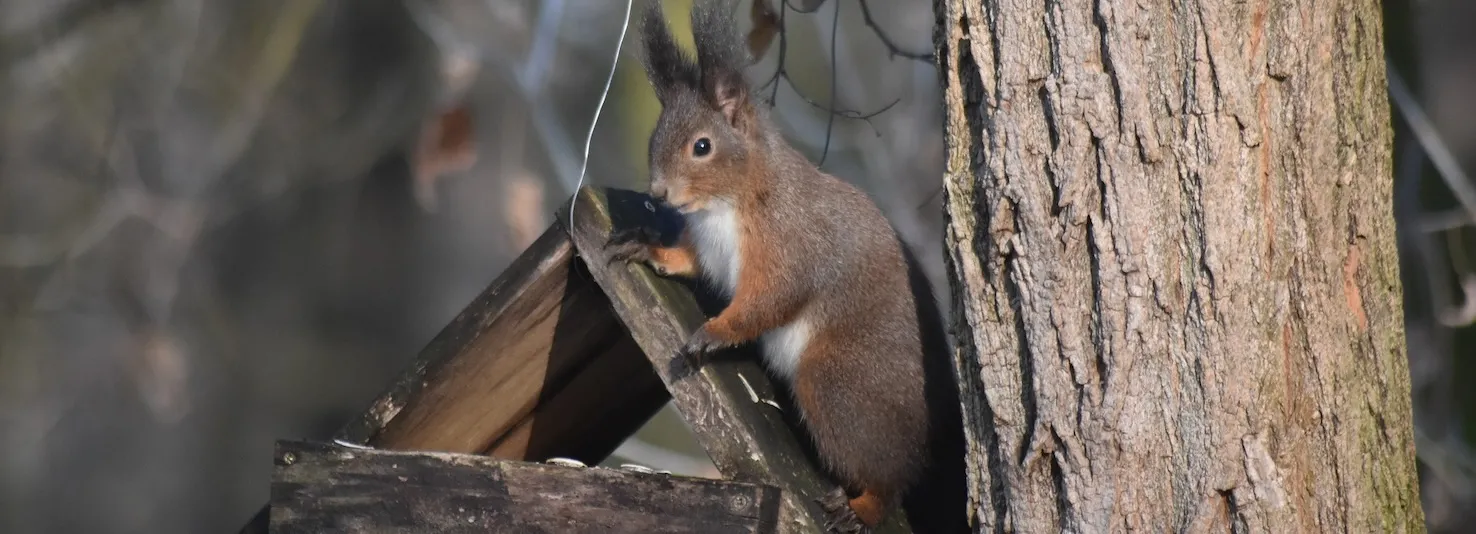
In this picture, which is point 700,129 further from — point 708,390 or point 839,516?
point 839,516

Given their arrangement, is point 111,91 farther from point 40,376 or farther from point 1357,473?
point 1357,473

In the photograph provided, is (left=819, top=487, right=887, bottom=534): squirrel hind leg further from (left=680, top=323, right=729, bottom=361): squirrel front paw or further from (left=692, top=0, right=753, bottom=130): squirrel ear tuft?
(left=692, top=0, right=753, bottom=130): squirrel ear tuft

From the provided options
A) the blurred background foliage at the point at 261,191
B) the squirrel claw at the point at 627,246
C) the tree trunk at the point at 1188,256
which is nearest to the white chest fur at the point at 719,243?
the squirrel claw at the point at 627,246

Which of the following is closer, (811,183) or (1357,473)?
(1357,473)

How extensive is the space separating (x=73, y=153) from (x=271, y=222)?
0.75 m

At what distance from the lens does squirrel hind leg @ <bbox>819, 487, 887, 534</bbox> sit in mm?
2164

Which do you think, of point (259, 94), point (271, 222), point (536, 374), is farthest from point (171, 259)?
point (536, 374)

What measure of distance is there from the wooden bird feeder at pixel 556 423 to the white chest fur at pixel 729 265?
1.8 inches

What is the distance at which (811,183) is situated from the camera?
2580mm

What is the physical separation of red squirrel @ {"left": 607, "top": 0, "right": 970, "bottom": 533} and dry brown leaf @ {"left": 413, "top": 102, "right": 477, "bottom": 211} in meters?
2.58

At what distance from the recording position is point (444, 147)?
5.10 m

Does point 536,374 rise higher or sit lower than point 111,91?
lower

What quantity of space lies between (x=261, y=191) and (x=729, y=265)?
3179mm

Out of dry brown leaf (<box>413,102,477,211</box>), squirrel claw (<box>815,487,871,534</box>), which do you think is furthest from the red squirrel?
dry brown leaf (<box>413,102,477,211</box>)
